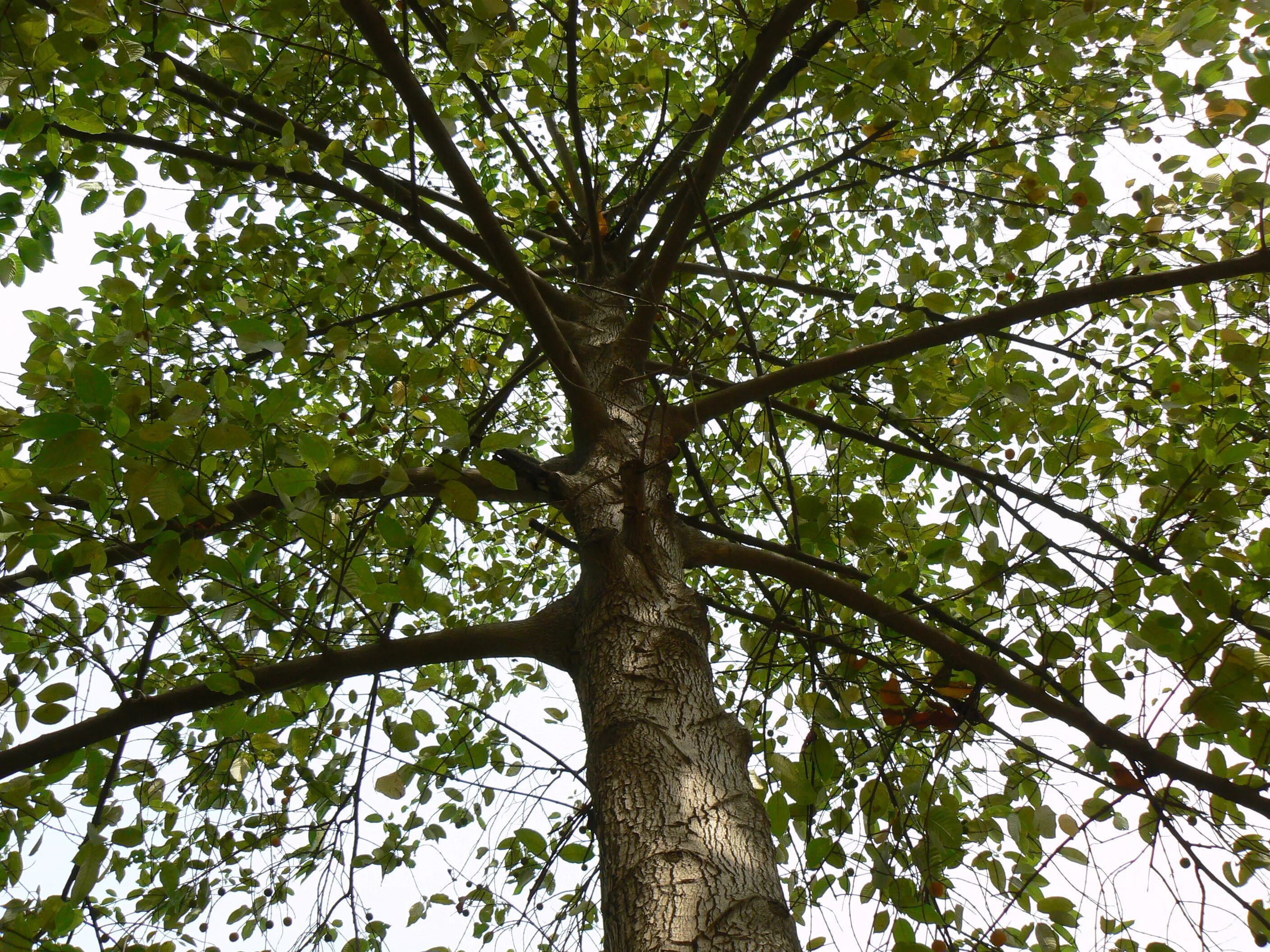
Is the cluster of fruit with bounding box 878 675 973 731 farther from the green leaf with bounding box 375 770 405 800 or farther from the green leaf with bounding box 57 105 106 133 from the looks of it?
the green leaf with bounding box 57 105 106 133

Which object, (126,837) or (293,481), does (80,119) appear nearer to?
(293,481)

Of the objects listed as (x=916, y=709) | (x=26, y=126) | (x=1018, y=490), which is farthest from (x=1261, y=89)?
(x=26, y=126)

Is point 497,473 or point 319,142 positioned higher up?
point 319,142

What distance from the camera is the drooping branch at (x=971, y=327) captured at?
1.93m

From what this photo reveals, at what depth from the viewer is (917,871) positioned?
97.2 inches

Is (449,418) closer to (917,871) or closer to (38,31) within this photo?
(38,31)

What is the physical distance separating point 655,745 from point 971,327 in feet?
4.56

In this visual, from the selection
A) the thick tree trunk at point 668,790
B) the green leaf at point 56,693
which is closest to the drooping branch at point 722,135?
the thick tree trunk at point 668,790

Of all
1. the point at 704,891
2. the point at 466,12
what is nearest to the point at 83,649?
the point at 704,891

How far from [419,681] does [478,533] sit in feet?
4.52

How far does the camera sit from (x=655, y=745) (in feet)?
6.10

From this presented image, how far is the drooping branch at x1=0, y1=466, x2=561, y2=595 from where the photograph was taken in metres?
1.71

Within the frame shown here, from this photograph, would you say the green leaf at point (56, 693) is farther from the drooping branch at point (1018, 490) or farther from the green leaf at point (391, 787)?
the drooping branch at point (1018, 490)

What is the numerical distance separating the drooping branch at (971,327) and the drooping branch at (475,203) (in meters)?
0.42
